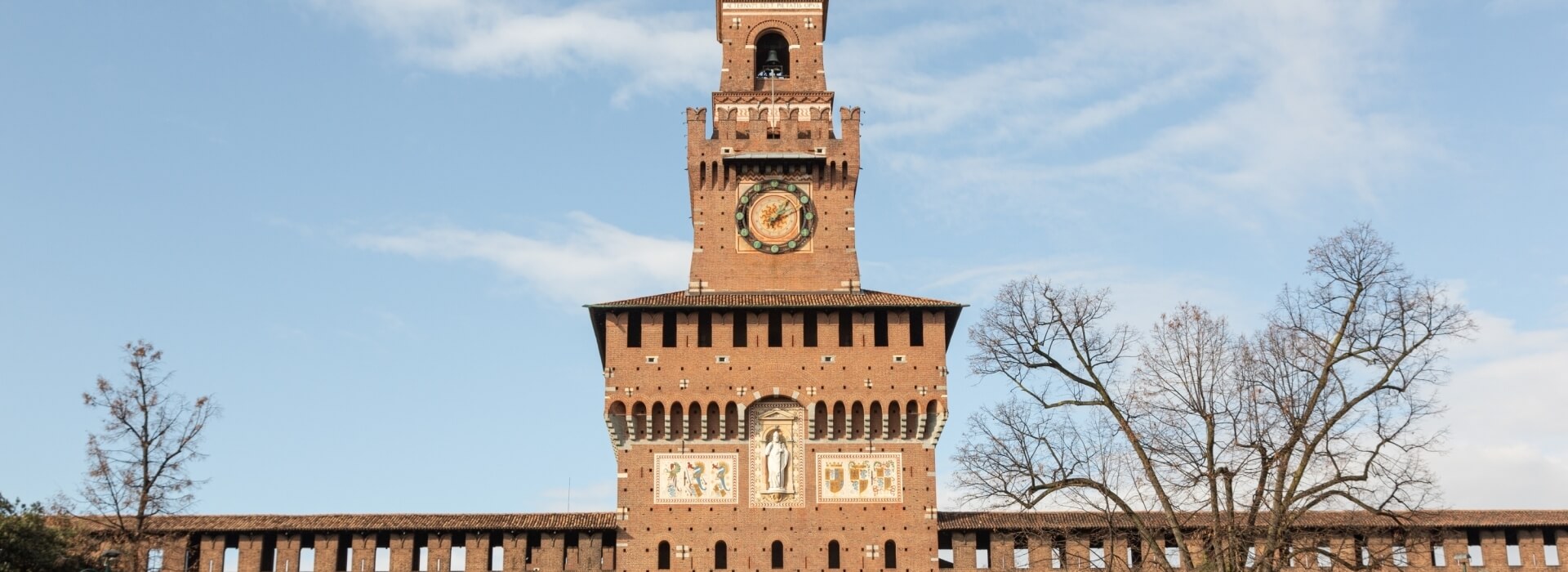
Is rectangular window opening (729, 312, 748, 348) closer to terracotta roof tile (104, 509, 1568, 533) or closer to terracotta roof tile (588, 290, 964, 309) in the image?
terracotta roof tile (588, 290, 964, 309)

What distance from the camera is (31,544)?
124 ft

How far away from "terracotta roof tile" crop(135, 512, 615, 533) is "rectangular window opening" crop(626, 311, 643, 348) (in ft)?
16.1

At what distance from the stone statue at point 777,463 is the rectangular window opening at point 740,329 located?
2.72m

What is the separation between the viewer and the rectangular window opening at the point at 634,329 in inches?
1777

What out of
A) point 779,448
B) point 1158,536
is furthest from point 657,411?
point 1158,536

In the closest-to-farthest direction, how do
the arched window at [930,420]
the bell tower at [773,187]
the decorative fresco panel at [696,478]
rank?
the decorative fresco panel at [696,478], the arched window at [930,420], the bell tower at [773,187]

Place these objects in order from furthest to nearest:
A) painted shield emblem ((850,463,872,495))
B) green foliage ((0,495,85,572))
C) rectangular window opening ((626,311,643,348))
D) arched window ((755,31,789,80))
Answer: arched window ((755,31,789,80)) < rectangular window opening ((626,311,643,348)) < painted shield emblem ((850,463,872,495)) < green foliage ((0,495,85,572))

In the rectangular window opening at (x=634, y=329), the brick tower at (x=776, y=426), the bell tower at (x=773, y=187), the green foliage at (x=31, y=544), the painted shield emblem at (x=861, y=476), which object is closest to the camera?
the green foliage at (x=31, y=544)

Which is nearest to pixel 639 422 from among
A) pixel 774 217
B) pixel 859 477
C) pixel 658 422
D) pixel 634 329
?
pixel 658 422

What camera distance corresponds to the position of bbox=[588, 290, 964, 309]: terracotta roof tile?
44938mm

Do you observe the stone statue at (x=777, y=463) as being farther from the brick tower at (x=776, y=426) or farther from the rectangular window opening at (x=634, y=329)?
the rectangular window opening at (x=634, y=329)

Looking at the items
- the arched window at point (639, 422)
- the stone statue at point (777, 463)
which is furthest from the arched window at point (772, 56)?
the stone statue at point (777, 463)

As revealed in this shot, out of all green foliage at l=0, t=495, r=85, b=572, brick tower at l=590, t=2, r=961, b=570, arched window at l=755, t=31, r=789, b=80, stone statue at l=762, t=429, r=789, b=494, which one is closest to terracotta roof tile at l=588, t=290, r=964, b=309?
brick tower at l=590, t=2, r=961, b=570

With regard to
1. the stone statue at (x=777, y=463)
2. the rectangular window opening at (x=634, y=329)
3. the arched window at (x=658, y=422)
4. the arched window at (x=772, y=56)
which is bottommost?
the stone statue at (x=777, y=463)
